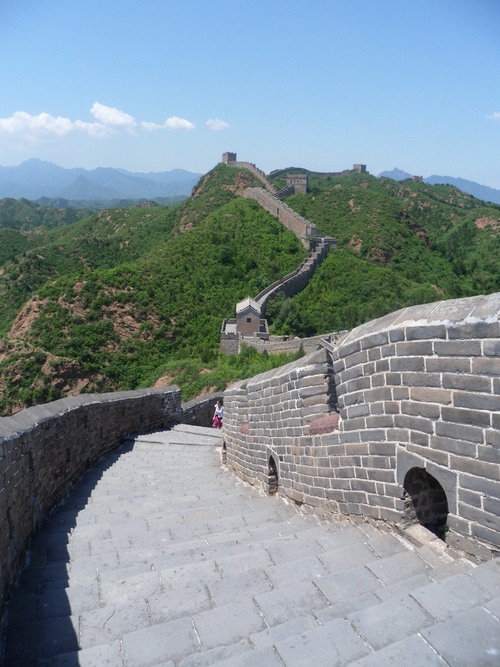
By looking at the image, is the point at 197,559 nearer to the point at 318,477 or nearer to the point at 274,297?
the point at 318,477

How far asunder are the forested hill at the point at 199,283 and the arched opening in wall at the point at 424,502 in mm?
18038

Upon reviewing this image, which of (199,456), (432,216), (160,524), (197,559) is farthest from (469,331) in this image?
(432,216)

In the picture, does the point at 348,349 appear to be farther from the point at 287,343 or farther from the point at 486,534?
the point at 287,343

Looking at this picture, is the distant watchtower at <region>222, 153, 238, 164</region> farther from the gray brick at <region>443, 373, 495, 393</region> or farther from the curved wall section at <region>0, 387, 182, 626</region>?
the gray brick at <region>443, 373, 495, 393</region>

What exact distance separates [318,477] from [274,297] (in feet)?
103

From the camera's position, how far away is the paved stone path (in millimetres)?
2287

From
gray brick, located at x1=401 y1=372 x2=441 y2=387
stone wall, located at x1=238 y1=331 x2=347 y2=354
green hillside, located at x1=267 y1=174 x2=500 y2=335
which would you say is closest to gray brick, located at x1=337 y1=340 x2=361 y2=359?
gray brick, located at x1=401 y1=372 x2=441 y2=387

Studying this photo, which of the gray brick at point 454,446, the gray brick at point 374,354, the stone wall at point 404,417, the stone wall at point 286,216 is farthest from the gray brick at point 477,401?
the stone wall at point 286,216

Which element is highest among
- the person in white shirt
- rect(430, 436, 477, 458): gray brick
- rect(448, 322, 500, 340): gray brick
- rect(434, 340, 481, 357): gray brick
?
rect(448, 322, 500, 340): gray brick

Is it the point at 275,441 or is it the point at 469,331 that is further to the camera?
the point at 275,441

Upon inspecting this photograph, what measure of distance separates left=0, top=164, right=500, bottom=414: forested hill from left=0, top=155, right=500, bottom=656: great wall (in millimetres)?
16209

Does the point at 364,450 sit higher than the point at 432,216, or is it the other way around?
the point at 432,216

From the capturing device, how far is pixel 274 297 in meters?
36.6

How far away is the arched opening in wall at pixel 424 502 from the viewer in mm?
4027
